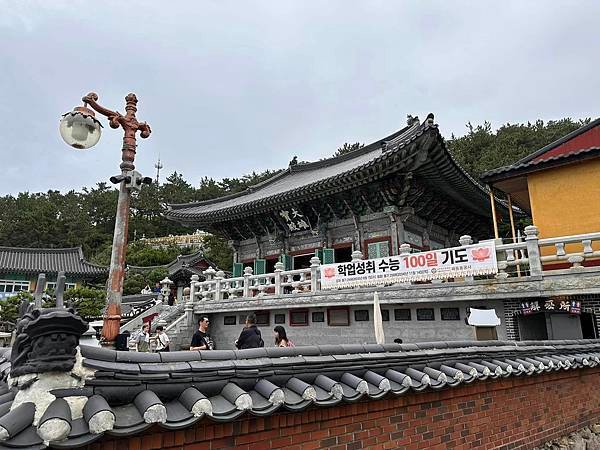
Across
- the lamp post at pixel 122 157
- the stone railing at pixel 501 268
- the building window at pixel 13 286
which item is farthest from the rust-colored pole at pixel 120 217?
the building window at pixel 13 286

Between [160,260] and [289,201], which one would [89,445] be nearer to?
[289,201]

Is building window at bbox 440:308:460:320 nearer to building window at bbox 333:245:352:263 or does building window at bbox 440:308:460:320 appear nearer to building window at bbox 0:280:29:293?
building window at bbox 333:245:352:263

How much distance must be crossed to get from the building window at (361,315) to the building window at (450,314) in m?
2.35

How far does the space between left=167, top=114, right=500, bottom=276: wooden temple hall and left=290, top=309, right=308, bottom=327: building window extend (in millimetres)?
3367

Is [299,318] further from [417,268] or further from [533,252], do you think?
[533,252]

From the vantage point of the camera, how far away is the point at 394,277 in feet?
37.5

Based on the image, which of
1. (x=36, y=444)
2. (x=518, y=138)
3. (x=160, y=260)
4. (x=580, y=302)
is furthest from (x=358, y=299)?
(x=160, y=260)

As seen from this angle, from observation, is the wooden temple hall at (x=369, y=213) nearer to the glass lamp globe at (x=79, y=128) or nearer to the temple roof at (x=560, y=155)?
the temple roof at (x=560, y=155)

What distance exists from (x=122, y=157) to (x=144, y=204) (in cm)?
6578

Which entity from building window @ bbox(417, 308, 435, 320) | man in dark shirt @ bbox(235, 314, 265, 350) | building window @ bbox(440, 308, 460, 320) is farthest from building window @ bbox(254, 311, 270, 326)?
man in dark shirt @ bbox(235, 314, 265, 350)

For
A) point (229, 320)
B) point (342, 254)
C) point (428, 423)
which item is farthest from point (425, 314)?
point (229, 320)

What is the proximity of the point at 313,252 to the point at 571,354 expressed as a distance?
41.2 feet

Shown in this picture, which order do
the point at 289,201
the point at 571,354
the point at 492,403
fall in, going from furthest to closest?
the point at 289,201 < the point at 571,354 < the point at 492,403

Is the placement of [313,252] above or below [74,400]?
above
